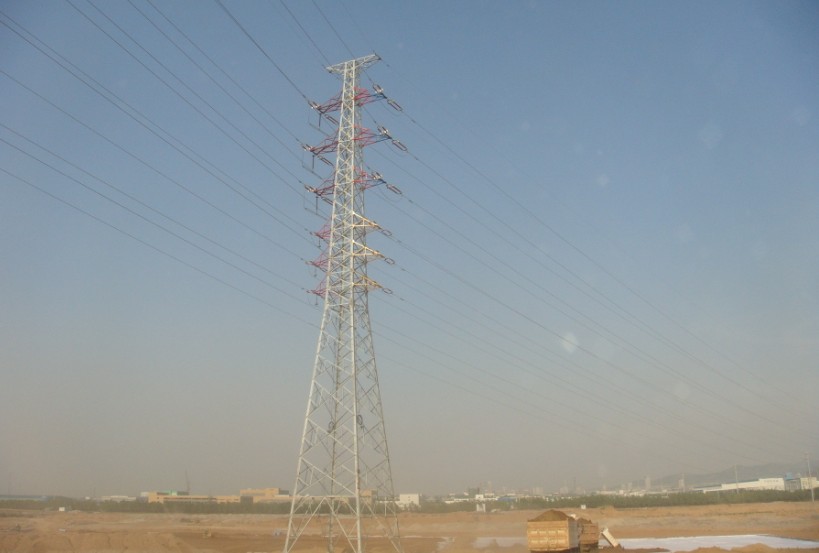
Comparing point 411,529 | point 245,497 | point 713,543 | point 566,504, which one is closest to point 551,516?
point 713,543

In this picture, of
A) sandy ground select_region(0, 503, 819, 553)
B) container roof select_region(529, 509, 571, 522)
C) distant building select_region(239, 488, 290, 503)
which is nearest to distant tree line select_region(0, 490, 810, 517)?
sandy ground select_region(0, 503, 819, 553)

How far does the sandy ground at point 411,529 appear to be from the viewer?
164ft

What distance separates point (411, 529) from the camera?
8050 centimetres

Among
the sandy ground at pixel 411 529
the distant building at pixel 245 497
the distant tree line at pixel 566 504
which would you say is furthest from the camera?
the distant building at pixel 245 497

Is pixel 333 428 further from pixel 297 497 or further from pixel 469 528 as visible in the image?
pixel 469 528

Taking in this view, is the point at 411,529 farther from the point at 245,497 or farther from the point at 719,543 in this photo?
the point at 245,497

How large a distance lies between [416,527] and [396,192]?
5815 cm

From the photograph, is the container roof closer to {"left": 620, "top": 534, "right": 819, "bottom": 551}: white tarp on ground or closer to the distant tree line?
{"left": 620, "top": 534, "right": 819, "bottom": 551}: white tarp on ground

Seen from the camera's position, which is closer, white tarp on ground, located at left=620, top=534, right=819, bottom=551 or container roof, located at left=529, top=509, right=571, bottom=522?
container roof, located at left=529, top=509, right=571, bottom=522

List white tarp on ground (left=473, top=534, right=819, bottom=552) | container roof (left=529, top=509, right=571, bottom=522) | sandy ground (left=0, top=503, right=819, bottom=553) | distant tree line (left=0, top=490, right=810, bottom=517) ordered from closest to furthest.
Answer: container roof (left=529, top=509, right=571, bottom=522), white tarp on ground (left=473, top=534, right=819, bottom=552), sandy ground (left=0, top=503, right=819, bottom=553), distant tree line (left=0, top=490, right=810, bottom=517)

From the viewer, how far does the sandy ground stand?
49875mm

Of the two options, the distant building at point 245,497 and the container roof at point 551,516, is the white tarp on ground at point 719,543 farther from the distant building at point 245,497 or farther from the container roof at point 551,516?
the distant building at point 245,497

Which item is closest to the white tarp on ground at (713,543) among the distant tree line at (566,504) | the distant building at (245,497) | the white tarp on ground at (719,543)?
the white tarp on ground at (719,543)

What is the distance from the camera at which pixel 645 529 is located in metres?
70.1
